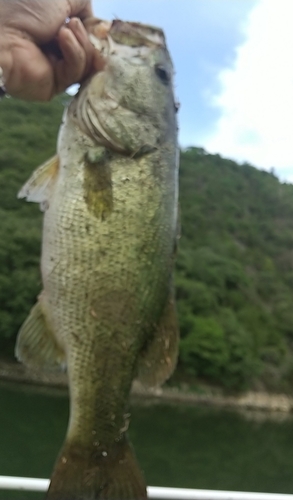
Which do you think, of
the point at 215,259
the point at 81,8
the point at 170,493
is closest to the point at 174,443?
the point at 170,493

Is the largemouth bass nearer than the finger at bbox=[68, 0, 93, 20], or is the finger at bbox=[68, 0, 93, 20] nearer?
the largemouth bass

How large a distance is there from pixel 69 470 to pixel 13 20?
151 cm

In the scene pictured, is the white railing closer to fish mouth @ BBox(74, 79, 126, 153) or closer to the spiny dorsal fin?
A: the spiny dorsal fin

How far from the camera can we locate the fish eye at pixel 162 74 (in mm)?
2133

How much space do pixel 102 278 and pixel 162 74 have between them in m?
0.82

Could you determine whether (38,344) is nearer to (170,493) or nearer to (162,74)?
(170,493)

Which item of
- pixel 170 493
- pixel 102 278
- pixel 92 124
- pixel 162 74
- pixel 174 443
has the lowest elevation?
pixel 174 443

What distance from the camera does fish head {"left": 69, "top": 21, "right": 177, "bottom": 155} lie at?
1979 millimetres

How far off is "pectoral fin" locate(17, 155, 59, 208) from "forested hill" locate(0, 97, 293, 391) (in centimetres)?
2300

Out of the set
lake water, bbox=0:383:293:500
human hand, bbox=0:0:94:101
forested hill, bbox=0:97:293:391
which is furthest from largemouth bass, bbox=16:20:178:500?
forested hill, bbox=0:97:293:391

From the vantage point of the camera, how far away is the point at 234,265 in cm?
5200

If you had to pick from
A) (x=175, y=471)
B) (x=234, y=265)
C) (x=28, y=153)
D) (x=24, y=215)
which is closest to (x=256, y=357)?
(x=234, y=265)

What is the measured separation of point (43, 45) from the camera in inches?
82.3

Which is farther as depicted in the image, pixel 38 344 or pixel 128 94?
pixel 128 94
